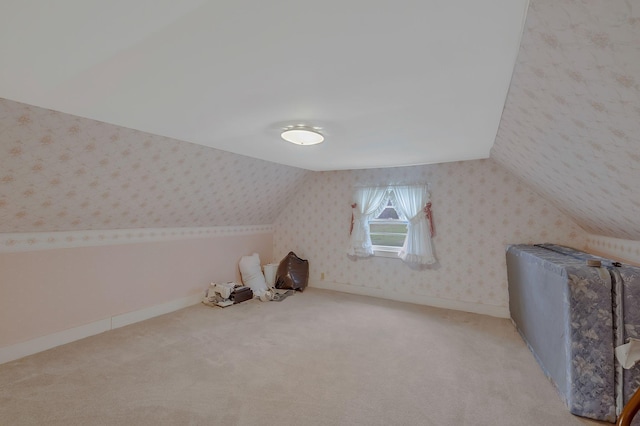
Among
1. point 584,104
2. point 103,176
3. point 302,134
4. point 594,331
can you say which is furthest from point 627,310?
point 103,176

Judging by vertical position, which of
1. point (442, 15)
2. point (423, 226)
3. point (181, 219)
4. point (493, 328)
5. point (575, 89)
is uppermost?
point (442, 15)

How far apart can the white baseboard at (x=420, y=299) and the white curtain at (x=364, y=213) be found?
608mm

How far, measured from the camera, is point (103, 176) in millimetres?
2721

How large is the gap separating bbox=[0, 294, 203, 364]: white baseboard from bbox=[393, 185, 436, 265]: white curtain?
10.7ft

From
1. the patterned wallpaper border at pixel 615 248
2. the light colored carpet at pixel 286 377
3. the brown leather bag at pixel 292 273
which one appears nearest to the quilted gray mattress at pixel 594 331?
the light colored carpet at pixel 286 377

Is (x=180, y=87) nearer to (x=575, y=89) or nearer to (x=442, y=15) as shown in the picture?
(x=442, y=15)

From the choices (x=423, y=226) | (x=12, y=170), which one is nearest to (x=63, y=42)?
(x=12, y=170)

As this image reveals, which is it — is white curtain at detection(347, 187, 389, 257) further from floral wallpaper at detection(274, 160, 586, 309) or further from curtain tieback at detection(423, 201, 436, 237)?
curtain tieback at detection(423, 201, 436, 237)

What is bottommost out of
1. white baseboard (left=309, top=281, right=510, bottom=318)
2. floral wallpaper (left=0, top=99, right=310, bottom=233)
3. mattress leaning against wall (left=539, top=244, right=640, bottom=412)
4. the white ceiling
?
white baseboard (left=309, top=281, right=510, bottom=318)

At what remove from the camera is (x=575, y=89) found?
1349 mm

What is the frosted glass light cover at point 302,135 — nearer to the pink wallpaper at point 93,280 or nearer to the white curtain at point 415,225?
the white curtain at point 415,225

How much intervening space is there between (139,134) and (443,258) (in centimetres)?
393

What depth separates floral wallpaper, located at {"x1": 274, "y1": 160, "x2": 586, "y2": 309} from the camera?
11.9ft

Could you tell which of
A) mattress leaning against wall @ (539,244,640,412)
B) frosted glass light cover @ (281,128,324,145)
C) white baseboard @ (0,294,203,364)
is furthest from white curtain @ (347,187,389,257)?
mattress leaning against wall @ (539,244,640,412)
